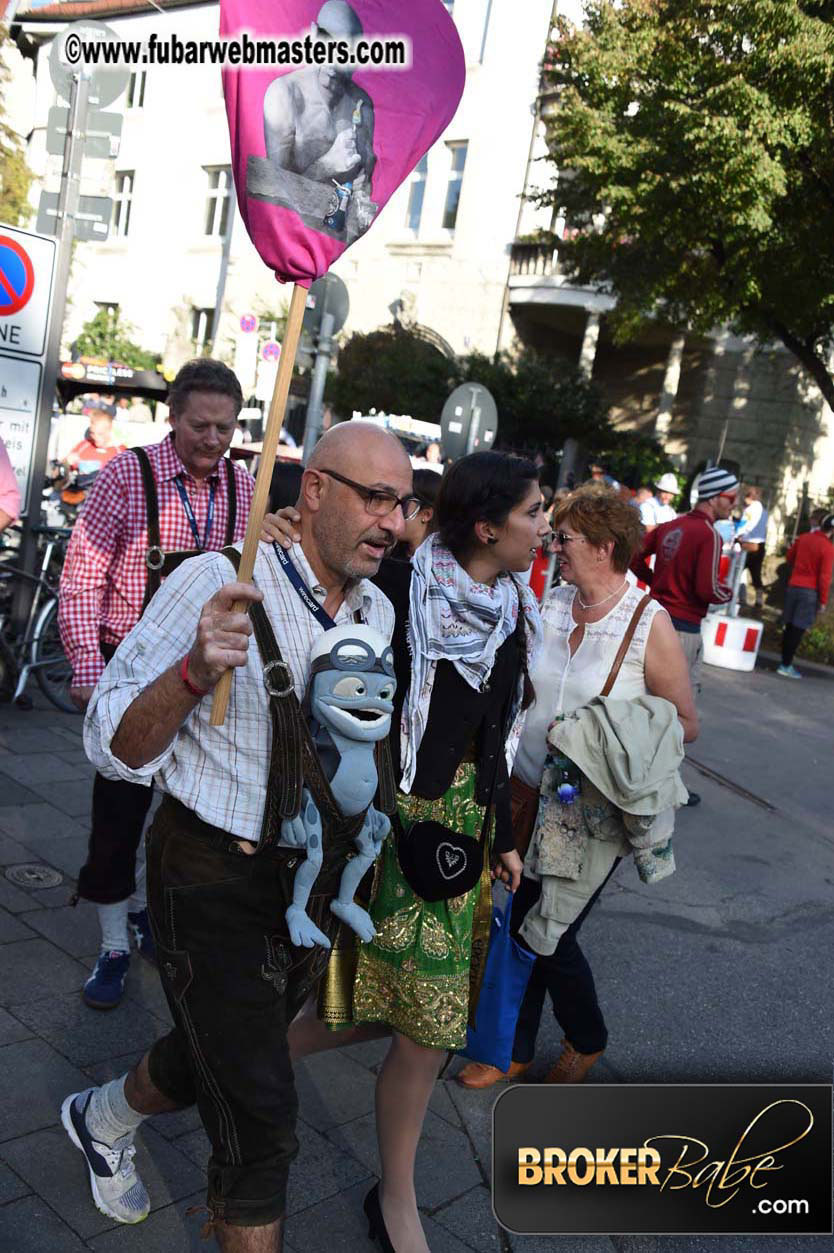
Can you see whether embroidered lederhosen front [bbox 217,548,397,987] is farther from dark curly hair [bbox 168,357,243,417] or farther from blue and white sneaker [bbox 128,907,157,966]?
blue and white sneaker [bbox 128,907,157,966]

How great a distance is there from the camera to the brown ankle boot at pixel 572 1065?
3475mm

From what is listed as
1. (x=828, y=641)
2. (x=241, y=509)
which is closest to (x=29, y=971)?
(x=241, y=509)

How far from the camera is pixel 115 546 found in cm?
351

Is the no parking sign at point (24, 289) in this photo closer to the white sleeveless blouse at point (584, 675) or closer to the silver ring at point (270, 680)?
the white sleeveless blouse at point (584, 675)

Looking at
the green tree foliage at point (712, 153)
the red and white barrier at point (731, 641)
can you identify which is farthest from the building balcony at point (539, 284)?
the red and white barrier at point (731, 641)

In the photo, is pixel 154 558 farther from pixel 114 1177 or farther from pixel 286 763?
pixel 114 1177

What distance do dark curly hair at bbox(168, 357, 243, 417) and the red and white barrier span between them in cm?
1015

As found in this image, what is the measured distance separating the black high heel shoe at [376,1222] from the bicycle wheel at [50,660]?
4.69 metres

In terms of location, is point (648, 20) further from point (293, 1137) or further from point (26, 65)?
point (26, 65)

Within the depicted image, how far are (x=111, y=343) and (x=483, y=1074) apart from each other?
30431 mm

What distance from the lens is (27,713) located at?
22.4ft

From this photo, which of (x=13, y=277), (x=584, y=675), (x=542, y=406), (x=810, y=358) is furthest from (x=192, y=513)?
(x=542, y=406)

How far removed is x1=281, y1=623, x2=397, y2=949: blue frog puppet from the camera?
2.06 m

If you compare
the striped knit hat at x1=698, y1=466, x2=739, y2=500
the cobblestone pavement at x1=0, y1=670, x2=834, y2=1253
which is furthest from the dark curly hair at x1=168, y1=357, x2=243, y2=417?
the striped knit hat at x1=698, y1=466, x2=739, y2=500
